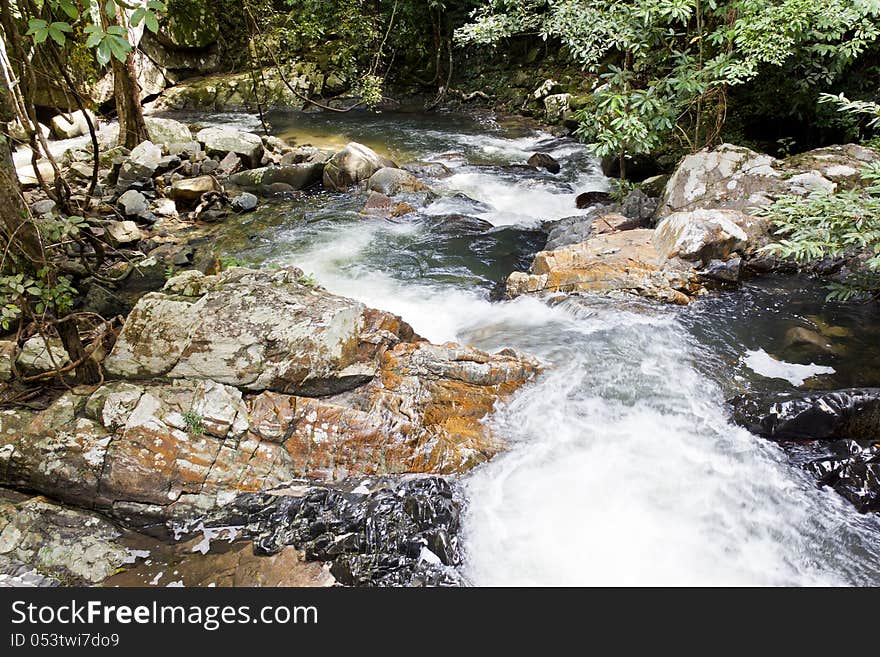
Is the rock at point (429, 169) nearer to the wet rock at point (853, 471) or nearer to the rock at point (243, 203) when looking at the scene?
the rock at point (243, 203)

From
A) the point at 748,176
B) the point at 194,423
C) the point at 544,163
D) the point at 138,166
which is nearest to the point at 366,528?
the point at 194,423

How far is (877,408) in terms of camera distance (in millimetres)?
4027

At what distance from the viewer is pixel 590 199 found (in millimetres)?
9312

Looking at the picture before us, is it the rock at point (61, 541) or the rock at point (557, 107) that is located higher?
the rock at point (557, 107)

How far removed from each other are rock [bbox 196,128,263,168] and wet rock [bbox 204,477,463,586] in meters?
8.78

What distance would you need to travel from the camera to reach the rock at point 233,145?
10.7 meters

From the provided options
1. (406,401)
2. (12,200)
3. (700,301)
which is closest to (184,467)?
(406,401)

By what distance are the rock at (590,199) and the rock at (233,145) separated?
6.38 m

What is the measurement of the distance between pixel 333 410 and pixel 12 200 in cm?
260

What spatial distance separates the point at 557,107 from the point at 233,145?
8.23 meters

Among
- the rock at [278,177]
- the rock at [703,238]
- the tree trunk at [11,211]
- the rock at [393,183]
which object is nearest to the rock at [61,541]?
the tree trunk at [11,211]

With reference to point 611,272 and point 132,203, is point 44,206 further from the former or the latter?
point 611,272

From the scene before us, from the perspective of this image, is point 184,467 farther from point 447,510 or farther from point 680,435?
point 680,435

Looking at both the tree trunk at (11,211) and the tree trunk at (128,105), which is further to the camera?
the tree trunk at (128,105)
